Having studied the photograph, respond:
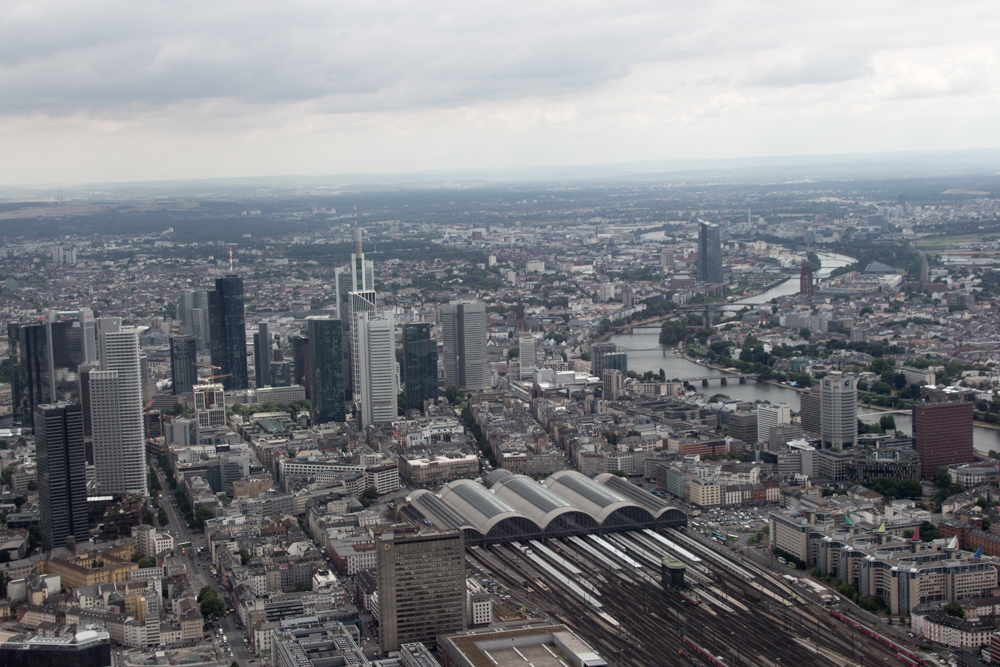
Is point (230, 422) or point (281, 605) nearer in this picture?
point (281, 605)

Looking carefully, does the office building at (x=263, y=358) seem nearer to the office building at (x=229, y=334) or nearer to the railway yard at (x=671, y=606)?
the office building at (x=229, y=334)

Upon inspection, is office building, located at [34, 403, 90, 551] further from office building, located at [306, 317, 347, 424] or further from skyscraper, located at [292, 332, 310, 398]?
skyscraper, located at [292, 332, 310, 398]

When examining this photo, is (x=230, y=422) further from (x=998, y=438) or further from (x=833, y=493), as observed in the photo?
(x=998, y=438)

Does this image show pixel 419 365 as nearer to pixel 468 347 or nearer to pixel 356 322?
pixel 356 322

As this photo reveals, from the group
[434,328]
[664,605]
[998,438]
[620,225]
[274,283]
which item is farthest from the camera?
[620,225]

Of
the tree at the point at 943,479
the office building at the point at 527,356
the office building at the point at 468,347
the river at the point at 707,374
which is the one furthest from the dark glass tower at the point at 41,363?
the tree at the point at 943,479

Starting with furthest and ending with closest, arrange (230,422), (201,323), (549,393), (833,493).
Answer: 1. (201,323)
2. (549,393)
3. (230,422)
4. (833,493)

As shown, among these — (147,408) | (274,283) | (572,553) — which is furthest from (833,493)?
(274,283)
